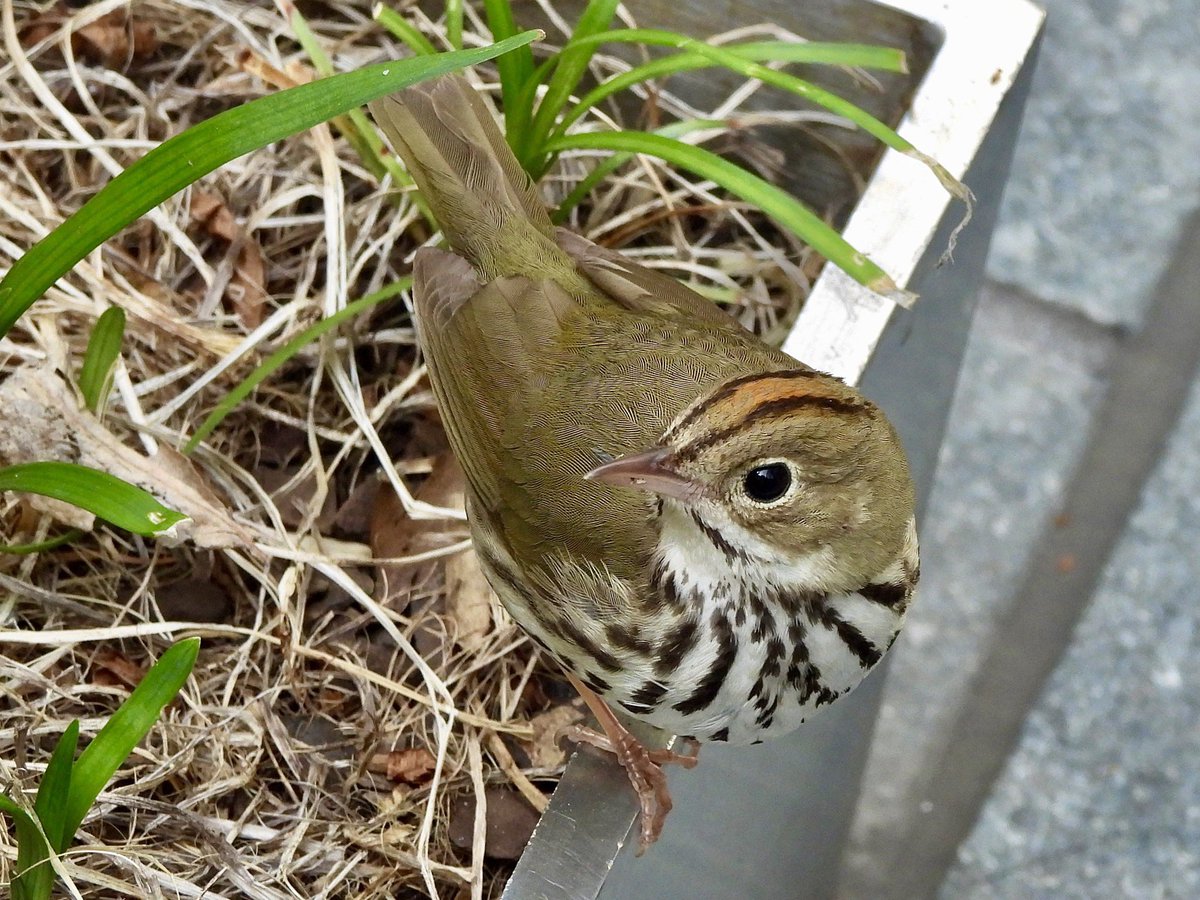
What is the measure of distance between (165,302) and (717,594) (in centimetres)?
86

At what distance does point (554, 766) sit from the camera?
4.98 ft

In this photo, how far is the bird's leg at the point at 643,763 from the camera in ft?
4.19

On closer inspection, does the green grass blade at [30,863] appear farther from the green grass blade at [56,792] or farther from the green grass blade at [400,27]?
the green grass blade at [400,27]

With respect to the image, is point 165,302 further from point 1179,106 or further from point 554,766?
point 1179,106

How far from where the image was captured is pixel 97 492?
1.27m

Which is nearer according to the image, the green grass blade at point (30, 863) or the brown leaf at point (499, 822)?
the green grass blade at point (30, 863)

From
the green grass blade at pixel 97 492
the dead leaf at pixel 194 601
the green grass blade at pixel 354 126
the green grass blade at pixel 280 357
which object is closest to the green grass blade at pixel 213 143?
the green grass blade at pixel 97 492

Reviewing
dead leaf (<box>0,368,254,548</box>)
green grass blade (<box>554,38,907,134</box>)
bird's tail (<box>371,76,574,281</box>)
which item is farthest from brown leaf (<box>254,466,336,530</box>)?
green grass blade (<box>554,38,907,134</box>)

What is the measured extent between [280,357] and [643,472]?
0.62 meters

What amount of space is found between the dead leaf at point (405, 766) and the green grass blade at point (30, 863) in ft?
1.18

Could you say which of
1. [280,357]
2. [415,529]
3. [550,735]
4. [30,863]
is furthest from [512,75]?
[30,863]

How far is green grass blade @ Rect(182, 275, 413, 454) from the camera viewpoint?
61.0 inches

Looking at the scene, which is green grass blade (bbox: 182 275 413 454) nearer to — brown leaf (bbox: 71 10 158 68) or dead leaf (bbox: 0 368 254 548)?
dead leaf (bbox: 0 368 254 548)

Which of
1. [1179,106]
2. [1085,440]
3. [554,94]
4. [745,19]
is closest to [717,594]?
[554,94]
